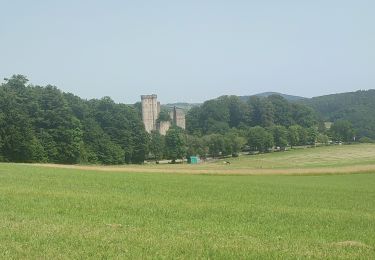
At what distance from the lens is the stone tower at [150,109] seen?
182 meters

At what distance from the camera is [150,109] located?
183875mm

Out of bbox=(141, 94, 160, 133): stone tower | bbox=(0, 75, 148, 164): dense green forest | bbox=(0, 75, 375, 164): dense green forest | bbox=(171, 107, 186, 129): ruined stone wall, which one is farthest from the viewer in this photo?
bbox=(171, 107, 186, 129): ruined stone wall

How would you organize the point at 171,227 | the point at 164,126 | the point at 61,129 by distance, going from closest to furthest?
1. the point at 171,227
2. the point at 61,129
3. the point at 164,126

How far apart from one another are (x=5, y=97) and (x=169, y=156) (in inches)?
2348

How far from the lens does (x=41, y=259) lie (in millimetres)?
10125

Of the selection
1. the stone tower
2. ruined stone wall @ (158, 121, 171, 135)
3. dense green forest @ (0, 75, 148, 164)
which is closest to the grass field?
dense green forest @ (0, 75, 148, 164)

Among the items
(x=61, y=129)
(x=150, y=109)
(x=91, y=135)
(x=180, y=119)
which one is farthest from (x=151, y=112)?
(x=61, y=129)

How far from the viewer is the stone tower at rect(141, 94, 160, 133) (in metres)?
182

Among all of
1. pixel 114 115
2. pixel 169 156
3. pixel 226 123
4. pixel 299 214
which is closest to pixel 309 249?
pixel 299 214

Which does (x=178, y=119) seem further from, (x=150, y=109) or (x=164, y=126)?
(x=164, y=126)

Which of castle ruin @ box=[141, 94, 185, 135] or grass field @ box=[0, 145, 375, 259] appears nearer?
grass field @ box=[0, 145, 375, 259]

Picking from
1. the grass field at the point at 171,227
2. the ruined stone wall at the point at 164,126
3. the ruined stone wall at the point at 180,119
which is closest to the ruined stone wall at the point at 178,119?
the ruined stone wall at the point at 180,119

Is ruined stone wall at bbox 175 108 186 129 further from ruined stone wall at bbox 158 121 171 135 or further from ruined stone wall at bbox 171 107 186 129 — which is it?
ruined stone wall at bbox 158 121 171 135

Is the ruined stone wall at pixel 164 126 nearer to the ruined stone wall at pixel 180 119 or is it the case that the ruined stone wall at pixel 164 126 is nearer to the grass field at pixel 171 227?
the ruined stone wall at pixel 180 119
